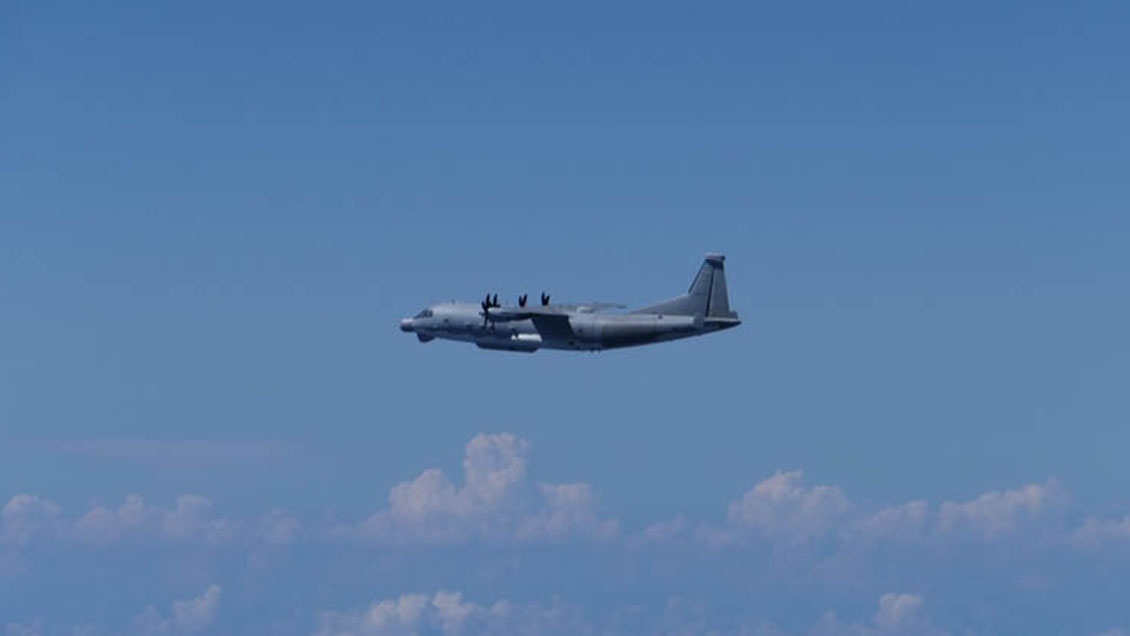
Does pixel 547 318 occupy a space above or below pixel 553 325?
above

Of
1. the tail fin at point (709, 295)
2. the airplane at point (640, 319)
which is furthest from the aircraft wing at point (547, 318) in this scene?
the tail fin at point (709, 295)

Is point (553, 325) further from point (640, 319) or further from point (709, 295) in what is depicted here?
point (709, 295)

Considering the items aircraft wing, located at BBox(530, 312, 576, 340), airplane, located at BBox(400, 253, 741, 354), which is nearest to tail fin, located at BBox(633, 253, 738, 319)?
airplane, located at BBox(400, 253, 741, 354)

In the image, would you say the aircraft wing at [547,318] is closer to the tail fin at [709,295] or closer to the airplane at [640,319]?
the airplane at [640,319]

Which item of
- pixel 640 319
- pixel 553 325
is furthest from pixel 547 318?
pixel 640 319

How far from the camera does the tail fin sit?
192000mm

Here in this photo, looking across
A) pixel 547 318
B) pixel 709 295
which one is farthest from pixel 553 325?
pixel 709 295

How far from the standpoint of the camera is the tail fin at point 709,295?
192 meters

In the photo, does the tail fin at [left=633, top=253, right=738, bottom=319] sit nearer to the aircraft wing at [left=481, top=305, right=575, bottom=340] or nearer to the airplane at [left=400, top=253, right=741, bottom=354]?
the airplane at [left=400, top=253, right=741, bottom=354]

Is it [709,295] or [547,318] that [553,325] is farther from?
[709,295]

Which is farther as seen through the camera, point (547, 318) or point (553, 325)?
point (553, 325)

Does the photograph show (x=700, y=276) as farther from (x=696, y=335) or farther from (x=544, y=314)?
(x=544, y=314)

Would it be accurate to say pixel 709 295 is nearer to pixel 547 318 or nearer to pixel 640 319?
pixel 640 319

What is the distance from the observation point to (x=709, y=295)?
192 m
